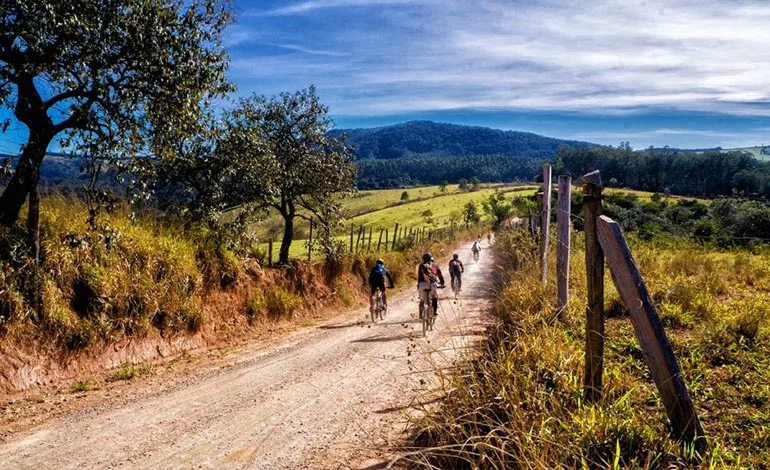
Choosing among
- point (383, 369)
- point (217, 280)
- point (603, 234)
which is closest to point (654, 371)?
point (603, 234)

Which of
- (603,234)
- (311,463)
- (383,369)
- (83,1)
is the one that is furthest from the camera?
(383,369)

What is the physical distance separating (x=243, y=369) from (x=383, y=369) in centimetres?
320

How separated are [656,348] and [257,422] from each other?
20.0 ft

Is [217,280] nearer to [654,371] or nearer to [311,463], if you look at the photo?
[311,463]

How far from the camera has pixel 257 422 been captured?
7.59 meters

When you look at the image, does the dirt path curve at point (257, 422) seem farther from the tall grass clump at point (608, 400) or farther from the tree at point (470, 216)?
the tree at point (470, 216)

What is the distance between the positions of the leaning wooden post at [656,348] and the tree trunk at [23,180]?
10626 millimetres

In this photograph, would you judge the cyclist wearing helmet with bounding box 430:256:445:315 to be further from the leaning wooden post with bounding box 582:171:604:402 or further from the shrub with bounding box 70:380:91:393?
the leaning wooden post with bounding box 582:171:604:402

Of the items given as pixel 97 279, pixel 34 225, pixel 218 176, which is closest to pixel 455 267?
pixel 218 176

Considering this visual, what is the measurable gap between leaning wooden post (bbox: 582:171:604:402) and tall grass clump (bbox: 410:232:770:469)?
0.24 meters

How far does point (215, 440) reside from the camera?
6.94 m

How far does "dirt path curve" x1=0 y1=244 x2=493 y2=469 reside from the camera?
21.0 feet

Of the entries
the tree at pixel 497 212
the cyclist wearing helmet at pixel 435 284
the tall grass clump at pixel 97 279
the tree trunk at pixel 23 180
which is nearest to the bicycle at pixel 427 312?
the cyclist wearing helmet at pixel 435 284

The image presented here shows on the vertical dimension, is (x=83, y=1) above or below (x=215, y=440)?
above
